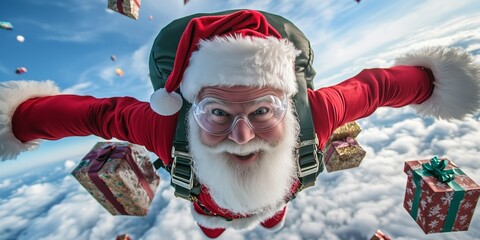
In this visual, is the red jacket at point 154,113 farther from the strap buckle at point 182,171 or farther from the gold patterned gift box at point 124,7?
the gold patterned gift box at point 124,7

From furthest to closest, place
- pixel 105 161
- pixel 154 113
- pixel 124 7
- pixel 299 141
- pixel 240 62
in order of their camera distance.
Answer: pixel 124 7 → pixel 105 161 → pixel 154 113 → pixel 299 141 → pixel 240 62

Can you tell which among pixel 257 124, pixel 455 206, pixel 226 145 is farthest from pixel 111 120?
pixel 455 206

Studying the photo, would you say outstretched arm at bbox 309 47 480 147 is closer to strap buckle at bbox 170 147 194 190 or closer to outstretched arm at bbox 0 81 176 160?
strap buckle at bbox 170 147 194 190

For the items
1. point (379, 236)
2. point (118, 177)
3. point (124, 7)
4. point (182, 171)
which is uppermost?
point (124, 7)

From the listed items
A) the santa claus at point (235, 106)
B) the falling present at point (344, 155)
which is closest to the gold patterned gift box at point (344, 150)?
the falling present at point (344, 155)

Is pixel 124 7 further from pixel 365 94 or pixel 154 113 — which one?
pixel 365 94

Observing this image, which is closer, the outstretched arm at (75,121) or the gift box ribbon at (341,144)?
the outstretched arm at (75,121)

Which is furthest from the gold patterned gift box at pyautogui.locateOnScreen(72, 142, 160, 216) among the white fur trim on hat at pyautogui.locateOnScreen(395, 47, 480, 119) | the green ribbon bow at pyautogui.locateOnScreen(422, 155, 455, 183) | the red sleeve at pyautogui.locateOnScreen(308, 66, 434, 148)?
the green ribbon bow at pyautogui.locateOnScreen(422, 155, 455, 183)

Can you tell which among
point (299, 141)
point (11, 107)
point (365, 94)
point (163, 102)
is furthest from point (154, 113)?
point (365, 94)
